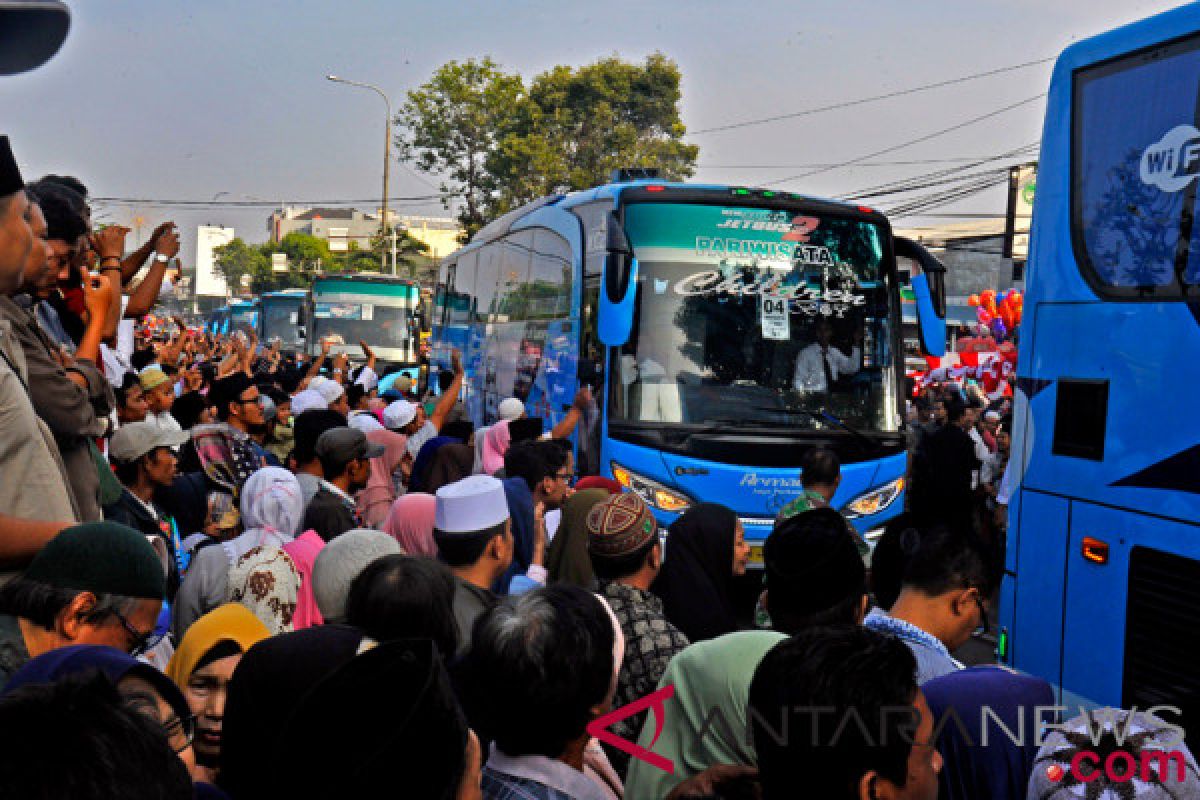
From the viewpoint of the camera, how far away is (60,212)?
152 inches

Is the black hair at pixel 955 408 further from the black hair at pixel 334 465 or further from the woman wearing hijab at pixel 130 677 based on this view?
the woman wearing hijab at pixel 130 677

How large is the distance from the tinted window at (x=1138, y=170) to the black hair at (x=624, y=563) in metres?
2.55

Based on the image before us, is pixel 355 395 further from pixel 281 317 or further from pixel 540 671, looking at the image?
pixel 281 317

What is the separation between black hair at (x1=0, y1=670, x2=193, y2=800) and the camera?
54.5 inches

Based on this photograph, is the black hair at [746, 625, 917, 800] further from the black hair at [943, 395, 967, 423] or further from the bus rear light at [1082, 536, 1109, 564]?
the black hair at [943, 395, 967, 423]

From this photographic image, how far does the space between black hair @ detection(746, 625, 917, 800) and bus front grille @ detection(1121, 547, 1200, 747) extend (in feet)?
9.19

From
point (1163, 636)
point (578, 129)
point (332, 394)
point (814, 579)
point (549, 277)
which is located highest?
point (578, 129)

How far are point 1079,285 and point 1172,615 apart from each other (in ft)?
5.33

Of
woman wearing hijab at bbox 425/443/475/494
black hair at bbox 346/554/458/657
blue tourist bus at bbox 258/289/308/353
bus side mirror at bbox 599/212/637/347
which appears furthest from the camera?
blue tourist bus at bbox 258/289/308/353

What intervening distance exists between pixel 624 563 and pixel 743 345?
547cm

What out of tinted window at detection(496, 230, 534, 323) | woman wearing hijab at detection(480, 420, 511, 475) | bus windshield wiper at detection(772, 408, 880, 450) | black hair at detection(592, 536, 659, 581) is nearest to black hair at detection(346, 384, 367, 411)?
tinted window at detection(496, 230, 534, 323)

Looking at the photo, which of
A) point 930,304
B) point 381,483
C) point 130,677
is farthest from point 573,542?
point 930,304

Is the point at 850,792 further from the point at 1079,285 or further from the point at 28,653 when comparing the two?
the point at 1079,285

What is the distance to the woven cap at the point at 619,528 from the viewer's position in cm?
405
